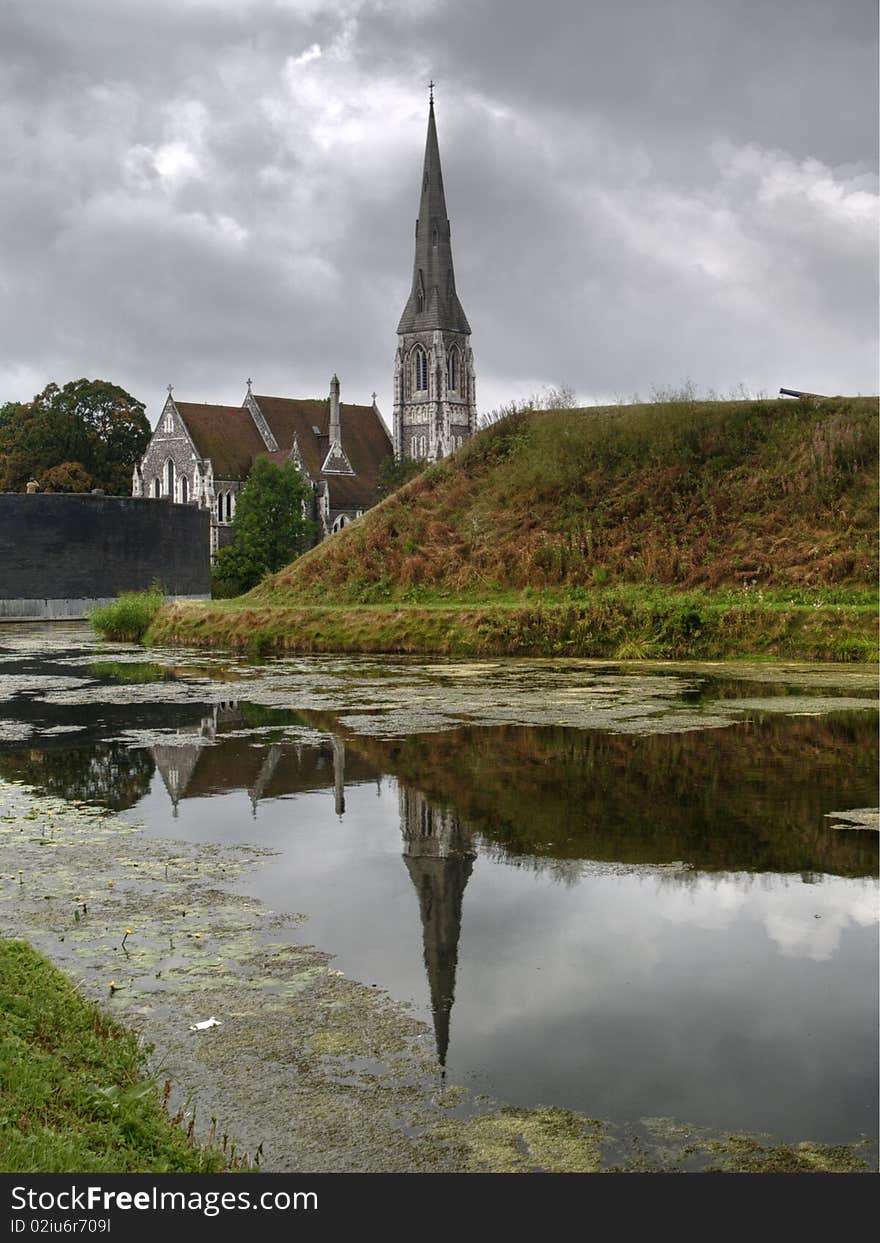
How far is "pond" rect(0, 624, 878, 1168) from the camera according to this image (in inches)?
206

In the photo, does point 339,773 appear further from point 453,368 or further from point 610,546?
point 453,368

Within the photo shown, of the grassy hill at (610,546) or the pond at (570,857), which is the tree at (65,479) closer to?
the grassy hill at (610,546)

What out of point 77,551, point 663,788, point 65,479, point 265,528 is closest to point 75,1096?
point 663,788

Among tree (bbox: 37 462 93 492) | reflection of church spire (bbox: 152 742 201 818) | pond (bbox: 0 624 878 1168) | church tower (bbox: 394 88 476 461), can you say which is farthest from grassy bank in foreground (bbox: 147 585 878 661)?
church tower (bbox: 394 88 476 461)

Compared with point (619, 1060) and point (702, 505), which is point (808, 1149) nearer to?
point (619, 1060)

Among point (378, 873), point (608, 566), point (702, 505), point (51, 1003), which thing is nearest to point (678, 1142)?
point (51, 1003)

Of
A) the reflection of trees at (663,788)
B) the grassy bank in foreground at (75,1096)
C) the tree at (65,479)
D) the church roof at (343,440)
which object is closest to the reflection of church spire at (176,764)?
the reflection of trees at (663,788)

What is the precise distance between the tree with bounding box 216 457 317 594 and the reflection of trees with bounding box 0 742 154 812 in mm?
58812

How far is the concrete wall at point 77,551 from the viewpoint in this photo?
57594mm

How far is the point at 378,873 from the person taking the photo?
8.37 m

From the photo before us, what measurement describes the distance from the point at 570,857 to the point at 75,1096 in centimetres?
454

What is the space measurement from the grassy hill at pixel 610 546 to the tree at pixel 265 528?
35.5 meters

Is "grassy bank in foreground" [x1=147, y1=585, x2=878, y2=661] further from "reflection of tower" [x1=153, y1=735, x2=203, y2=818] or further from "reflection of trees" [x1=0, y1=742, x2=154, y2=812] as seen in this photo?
"reflection of trees" [x1=0, y1=742, x2=154, y2=812]

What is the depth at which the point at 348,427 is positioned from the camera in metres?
108
